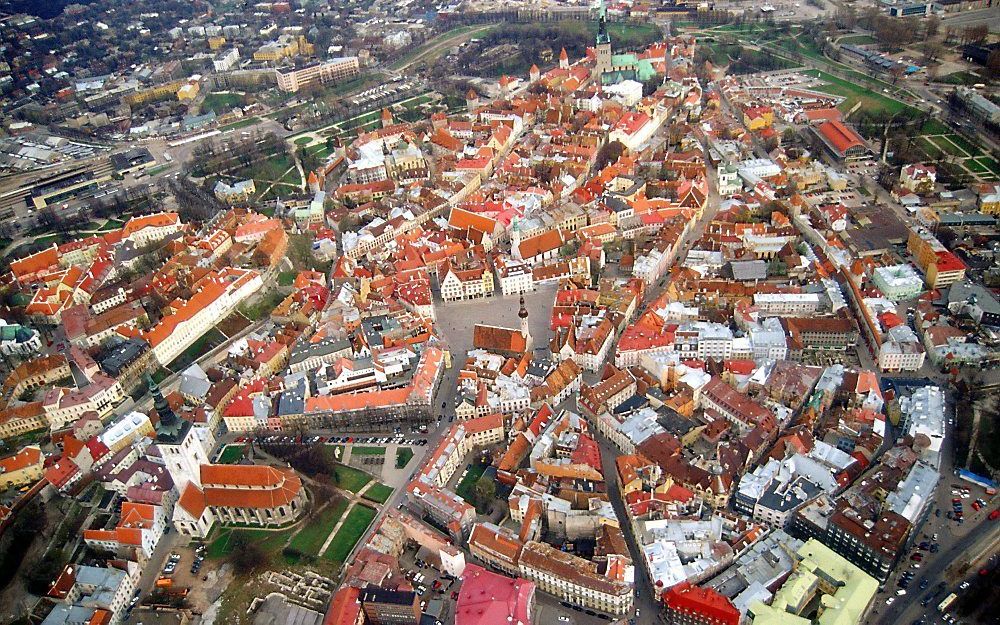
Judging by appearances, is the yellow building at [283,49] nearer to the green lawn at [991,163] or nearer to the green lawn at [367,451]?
the green lawn at [367,451]

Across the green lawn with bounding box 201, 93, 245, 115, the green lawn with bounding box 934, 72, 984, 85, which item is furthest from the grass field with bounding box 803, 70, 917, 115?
the green lawn with bounding box 201, 93, 245, 115

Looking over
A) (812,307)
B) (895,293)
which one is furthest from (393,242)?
(895,293)

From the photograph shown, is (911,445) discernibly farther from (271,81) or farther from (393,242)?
(271,81)

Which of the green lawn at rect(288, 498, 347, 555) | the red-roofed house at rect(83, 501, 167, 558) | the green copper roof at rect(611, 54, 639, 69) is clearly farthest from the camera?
the green copper roof at rect(611, 54, 639, 69)

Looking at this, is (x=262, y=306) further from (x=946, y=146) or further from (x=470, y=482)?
(x=946, y=146)

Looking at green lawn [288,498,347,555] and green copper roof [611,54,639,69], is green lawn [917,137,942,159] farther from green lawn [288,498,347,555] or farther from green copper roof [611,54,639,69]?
green lawn [288,498,347,555]
